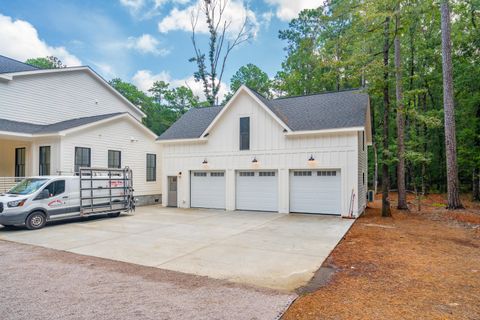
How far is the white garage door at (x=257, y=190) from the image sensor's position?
556 inches

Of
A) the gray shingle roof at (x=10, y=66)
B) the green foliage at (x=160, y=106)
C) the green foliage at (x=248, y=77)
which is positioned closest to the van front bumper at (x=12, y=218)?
the gray shingle roof at (x=10, y=66)

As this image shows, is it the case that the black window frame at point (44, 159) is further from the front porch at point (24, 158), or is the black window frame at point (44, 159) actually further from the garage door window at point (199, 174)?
the garage door window at point (199, 174)

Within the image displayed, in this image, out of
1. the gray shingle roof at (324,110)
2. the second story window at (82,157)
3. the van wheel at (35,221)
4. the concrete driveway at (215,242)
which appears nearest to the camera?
the concrete driveway at (215,242)

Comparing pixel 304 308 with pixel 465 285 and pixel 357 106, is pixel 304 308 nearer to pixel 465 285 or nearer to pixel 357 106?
pixel 465 285

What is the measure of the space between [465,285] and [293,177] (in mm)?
8924

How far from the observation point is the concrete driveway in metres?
5.75

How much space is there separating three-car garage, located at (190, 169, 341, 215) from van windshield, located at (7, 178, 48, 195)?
720cm

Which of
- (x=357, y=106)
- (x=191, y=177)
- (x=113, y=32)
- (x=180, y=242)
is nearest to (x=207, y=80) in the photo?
(x=113, y=32)

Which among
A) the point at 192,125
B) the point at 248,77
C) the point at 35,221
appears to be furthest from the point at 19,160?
the point at 248,77

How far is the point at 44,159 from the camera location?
47.0ft

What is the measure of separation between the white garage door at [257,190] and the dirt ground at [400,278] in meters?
4.90

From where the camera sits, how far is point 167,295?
450 centimetres

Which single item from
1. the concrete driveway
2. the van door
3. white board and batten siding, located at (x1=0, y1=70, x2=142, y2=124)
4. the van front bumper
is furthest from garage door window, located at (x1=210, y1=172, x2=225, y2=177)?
white board and batten siding, located at (x1=0, y1=70, x2=142, y2=124)

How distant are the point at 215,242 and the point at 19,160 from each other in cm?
1345
